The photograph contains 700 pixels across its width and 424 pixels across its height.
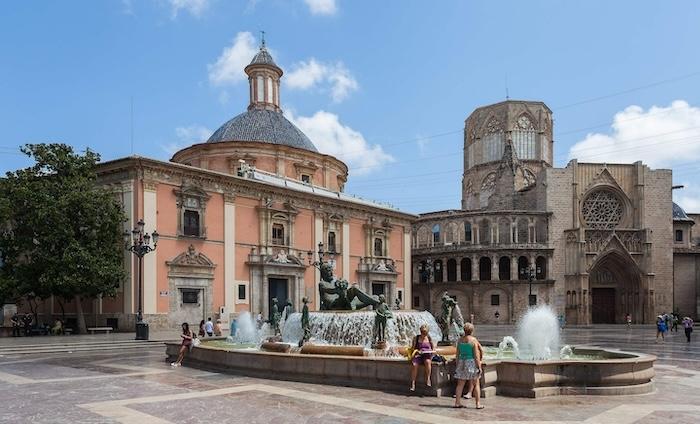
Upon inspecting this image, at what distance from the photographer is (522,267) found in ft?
167

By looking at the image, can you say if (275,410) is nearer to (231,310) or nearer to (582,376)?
(582,376)

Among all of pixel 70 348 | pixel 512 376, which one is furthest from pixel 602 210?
pixel 512 376

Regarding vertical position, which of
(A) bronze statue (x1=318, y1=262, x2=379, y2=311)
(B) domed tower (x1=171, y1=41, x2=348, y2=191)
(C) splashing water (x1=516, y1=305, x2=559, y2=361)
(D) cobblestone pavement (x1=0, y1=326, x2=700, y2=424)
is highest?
(B) domed tower (x1=171, y1=41, x2=348, y2=191)

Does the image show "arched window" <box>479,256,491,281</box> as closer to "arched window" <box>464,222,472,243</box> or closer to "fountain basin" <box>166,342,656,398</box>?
"arched window" <box>464,222,472,243</box>

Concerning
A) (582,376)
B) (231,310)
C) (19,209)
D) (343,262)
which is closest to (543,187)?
(343,262)

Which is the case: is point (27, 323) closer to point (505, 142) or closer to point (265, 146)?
point (265, 146)

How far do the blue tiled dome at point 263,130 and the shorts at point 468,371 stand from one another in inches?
1333

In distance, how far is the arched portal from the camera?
5088cm

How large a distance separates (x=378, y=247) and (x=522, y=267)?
13998 millimetres

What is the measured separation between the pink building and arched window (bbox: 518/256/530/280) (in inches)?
404

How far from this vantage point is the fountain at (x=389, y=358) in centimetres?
1076

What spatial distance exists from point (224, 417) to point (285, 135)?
3683cm

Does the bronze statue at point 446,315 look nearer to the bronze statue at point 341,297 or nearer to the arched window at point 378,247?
the bronze statue at point 341,297

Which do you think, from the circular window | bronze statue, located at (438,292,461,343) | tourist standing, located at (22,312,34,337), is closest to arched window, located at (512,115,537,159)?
the circular window
